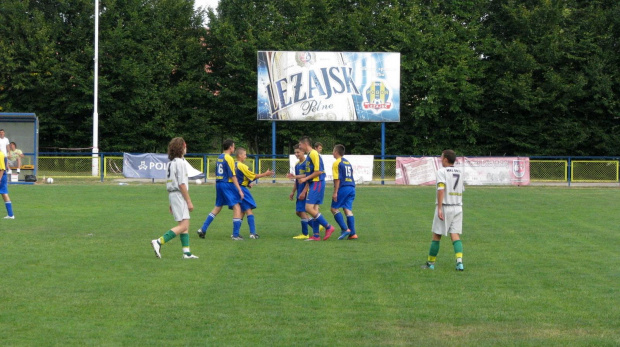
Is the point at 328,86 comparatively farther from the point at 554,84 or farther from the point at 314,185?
the point at 314,185

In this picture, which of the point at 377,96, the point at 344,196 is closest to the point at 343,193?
the point at 344,196

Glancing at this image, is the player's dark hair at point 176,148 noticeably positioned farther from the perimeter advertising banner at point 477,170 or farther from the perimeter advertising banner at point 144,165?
the perimeter advertising banner at point 477,170

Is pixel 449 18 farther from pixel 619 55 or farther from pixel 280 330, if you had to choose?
pixel 280 330

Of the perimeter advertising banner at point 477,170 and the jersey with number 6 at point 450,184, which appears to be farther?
the perimeter advertising banner at point 477,170

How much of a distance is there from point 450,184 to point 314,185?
415cm

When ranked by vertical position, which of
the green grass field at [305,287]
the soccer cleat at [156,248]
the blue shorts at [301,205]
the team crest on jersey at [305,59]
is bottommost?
the green grass field at [305,287]

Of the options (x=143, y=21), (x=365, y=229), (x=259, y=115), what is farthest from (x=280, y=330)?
(x=143, y=21)

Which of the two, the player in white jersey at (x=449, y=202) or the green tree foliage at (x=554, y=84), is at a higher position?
the green tree foliage at (x=554, y=84)

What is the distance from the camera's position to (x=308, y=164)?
14219 millimetres

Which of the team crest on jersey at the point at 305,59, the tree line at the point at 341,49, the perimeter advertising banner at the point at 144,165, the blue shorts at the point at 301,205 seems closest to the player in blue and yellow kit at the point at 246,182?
the blue shorts at the point at 301,205

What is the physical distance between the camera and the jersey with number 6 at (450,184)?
10.4 m

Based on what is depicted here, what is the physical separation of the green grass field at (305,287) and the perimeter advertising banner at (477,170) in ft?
61.7

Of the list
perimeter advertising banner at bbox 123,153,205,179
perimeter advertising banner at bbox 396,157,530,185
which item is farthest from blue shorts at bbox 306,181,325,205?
perimeter advertising banner at bbox 123,153,205,179

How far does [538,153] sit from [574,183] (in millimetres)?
8362
